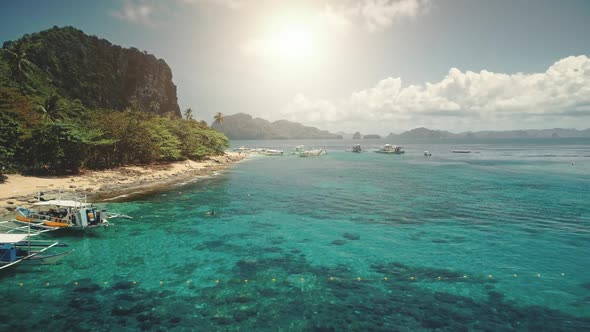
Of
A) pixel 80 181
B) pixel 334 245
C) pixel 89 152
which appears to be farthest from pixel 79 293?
pixel 89 152

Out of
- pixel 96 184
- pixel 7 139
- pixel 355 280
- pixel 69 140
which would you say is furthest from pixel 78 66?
pixel 355 280

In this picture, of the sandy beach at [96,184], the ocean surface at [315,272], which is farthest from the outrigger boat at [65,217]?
the sandy beach at [96,184]

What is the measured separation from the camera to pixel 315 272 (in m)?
20.7

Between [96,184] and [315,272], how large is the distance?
4137cm

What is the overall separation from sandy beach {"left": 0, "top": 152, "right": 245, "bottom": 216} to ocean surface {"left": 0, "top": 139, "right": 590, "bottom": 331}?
274 inches

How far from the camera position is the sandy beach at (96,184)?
116 feet

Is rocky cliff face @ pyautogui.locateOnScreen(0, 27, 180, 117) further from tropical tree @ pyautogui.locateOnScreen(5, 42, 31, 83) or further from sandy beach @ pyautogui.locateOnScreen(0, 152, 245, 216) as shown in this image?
sandy beach @ pyautogui.locateOnScreen(0, 152, 245, 216)

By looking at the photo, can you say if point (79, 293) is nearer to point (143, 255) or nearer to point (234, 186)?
point (143, 255)

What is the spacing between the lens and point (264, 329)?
1425 cm

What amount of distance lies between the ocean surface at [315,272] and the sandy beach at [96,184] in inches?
274

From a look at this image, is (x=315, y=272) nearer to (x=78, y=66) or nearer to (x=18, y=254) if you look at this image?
(x=18, y=254)

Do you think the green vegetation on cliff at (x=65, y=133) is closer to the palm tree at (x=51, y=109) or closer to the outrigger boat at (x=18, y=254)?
the palm tree at (x=51, y=109)

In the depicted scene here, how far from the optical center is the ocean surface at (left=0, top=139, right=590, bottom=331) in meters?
15.2

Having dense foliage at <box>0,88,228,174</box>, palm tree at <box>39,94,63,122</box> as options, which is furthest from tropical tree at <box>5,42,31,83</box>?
dense foliage at <box>0,88,228,174</box>
